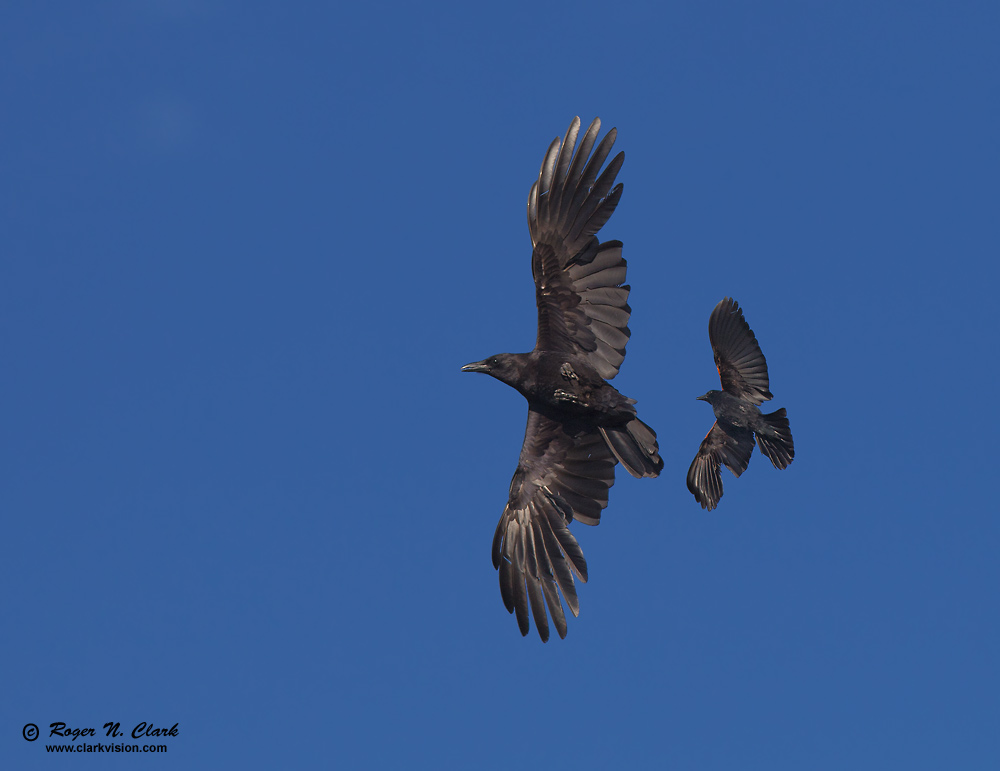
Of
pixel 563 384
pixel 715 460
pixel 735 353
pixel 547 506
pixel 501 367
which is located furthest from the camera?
pixel 735 353

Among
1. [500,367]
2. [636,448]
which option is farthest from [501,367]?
[636,448]

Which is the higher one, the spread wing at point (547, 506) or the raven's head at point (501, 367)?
the raven's head at point (501, 367)

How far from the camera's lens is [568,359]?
1656cm

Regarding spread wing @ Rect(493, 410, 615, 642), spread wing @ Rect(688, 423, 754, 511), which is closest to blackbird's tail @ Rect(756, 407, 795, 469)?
spread wing @ Rect(688, 423, 754, 511)

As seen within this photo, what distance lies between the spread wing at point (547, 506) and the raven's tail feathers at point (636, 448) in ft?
0.85

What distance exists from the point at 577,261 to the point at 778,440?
412 cm

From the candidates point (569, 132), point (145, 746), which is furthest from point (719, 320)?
point (145, 746)

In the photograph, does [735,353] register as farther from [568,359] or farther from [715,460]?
[568,359]

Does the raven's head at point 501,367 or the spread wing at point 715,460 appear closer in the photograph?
the raven's head at point 501,367

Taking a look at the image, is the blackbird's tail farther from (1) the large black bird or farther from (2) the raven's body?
(2) the raven's body

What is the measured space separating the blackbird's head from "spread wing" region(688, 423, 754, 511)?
3468mm

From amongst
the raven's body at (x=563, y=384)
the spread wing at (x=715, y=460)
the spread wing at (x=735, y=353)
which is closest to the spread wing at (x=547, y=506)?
the raven's body at (x=563, y=384)

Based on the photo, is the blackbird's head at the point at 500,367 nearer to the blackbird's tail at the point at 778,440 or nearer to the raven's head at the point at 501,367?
the raven's head at the point at 501,367

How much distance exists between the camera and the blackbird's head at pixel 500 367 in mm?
16797
